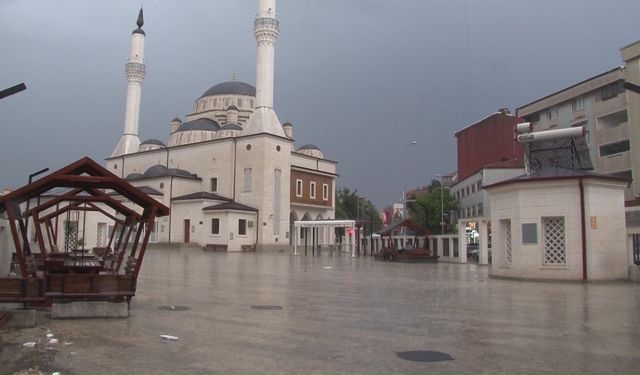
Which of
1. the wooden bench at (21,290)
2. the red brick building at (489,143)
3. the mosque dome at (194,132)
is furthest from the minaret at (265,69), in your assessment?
the wooden bench at (21,290)

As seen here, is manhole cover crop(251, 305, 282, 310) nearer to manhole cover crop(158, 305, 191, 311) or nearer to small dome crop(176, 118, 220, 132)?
manhole cover crop(158, 305, 191, 311)

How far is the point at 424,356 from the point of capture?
6336 mm

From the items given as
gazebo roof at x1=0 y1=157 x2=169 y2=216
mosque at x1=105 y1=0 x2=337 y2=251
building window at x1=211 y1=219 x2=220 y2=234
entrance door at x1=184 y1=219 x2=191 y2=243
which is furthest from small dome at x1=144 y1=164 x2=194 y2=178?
gazebo roof at x1=0 y1=157 x2=169 y2=216

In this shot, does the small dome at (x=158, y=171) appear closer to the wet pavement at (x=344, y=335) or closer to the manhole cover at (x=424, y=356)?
the wet pavement at (x=344, y=335)

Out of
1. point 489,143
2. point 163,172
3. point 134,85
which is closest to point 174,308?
point 489,143

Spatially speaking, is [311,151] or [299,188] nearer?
[299,188]

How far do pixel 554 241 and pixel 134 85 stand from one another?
65.0 m

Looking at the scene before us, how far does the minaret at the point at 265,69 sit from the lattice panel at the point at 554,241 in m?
44.2

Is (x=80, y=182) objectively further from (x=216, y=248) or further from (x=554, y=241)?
(x=216, y=248)

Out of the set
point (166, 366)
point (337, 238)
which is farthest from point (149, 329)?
point (337, 238)

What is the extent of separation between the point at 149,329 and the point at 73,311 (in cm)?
175

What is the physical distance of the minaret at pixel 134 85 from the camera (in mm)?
72125

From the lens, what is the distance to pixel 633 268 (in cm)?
1786

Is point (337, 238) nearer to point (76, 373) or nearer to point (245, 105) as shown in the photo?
point (245, 105)
